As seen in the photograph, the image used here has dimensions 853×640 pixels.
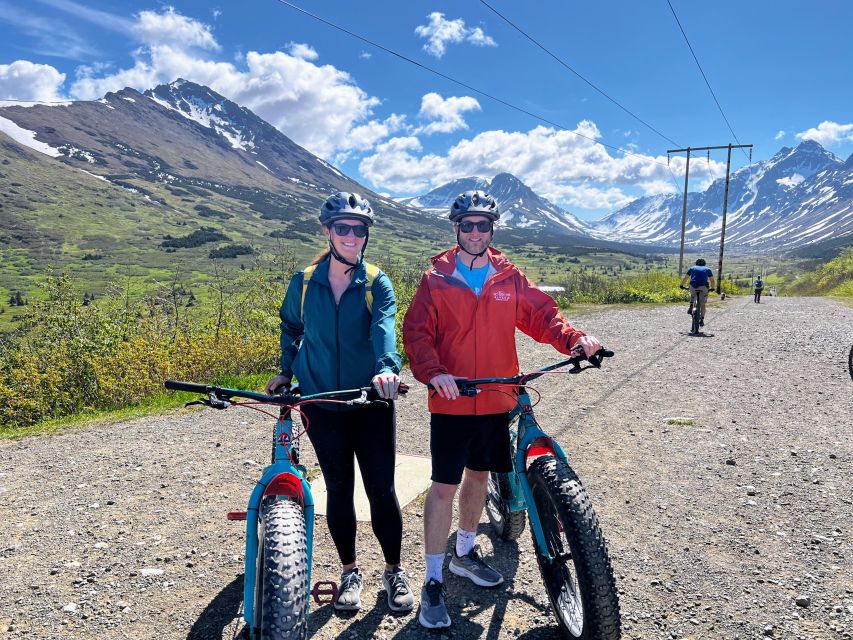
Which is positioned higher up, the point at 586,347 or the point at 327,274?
the point at 327,274

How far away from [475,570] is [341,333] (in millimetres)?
1986

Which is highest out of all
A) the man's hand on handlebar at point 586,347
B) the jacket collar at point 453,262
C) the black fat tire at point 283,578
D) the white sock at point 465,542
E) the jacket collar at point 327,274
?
the jacket collar at point 453,262

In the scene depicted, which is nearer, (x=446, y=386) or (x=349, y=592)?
(x=446, y=386)

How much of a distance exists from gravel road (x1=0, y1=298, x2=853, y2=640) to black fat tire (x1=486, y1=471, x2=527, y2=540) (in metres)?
0.15

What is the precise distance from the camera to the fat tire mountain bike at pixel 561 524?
2.92m

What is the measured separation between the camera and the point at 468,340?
346 centimetres

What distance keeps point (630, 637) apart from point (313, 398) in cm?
240

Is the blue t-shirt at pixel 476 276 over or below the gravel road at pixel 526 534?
over

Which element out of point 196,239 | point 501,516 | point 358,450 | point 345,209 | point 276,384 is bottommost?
point 501,516

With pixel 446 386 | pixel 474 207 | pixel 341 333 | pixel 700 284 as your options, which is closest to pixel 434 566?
pixel 446 386

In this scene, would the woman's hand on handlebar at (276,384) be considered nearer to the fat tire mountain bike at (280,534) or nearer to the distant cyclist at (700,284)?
the fat tire mountain bike at (280,534)

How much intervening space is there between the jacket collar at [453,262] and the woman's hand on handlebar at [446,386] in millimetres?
719

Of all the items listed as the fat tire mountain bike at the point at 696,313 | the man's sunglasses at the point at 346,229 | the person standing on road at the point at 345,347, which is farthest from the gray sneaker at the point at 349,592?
the fat tire mountain bike at the point at 696,313

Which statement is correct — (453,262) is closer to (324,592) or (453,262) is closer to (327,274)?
(327,274)
